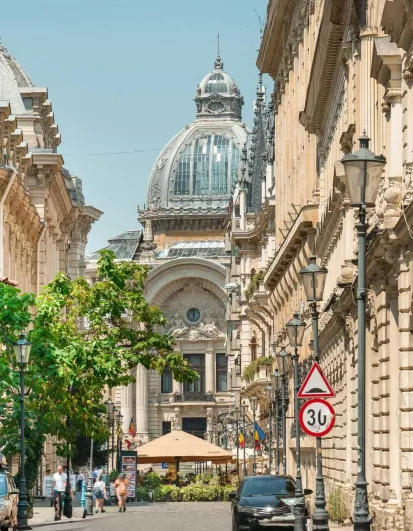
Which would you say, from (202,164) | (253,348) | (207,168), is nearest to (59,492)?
(253,348)

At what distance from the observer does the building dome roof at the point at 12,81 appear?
80500 mm

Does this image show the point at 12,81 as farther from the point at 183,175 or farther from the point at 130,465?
the point at 183,175

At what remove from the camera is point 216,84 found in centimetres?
16312

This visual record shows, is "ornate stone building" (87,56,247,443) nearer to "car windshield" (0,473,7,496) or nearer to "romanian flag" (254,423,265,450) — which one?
"romanian flag" (254,423,265,450)

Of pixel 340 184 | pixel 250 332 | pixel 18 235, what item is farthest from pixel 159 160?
pixel 340 184

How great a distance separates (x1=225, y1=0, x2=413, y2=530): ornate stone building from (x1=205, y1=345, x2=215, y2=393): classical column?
60.0 m

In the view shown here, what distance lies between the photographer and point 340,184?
3862cm

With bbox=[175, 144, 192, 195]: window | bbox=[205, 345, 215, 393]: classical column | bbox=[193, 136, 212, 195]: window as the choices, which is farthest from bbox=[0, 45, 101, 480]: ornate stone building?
bbox=[193, 136, 212, 195]: window

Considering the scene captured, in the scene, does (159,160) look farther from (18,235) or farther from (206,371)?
(18,235)

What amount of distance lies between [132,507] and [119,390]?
77.2 meters

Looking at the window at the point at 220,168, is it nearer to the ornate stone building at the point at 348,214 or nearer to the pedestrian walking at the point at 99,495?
the ornate stone building at the point at 348,214

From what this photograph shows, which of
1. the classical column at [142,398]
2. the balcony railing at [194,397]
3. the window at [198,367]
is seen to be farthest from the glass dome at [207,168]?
the classical column at [142,398]

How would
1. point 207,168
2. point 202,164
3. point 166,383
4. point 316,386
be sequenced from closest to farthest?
point 316,386 < point 166,383 < point 207,168 < point 202,164

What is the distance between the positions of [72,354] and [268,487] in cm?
1472
